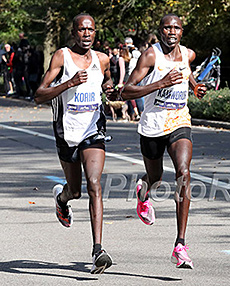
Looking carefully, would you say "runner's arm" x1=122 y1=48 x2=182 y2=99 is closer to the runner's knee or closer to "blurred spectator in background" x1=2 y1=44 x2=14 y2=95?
the runner's knee

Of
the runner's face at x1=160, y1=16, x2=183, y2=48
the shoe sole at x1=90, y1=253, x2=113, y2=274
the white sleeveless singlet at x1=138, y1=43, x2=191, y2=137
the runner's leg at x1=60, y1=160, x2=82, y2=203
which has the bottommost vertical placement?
the shoe sole at x1=90, y1=253, x2=113, y2=274

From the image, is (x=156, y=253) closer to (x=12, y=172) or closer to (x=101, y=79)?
(x=101, y=79)

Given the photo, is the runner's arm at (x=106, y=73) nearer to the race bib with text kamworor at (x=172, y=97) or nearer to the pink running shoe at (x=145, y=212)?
the race bib with text kamworor at (x=172, y=97)

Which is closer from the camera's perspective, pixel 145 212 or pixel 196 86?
pixel 196 86

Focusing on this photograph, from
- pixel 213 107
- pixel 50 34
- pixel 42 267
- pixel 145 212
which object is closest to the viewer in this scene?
pixel 42 267

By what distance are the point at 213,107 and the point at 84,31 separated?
46.2 ft

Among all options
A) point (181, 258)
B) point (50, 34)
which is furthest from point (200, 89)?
point (50, 34)

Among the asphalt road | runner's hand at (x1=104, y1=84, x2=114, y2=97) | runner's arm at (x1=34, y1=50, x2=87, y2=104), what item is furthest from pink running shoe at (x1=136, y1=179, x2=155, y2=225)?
runner's arm at (x1=34, y1=50, x2=87, y2=104)

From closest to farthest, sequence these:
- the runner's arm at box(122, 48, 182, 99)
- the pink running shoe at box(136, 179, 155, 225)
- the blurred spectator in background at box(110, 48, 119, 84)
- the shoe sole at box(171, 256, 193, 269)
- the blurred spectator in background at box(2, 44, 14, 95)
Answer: the shoe sole at box(171, 256, 193, 269) → the runner's arm at box(122, 48, 182, 99) → the pink running shoe at box(136, 179, 155, 225) → the blurred spectator in background at box(110, 48, 119, 84) → the blurred spectator in background at box(2, 44, 14, 95)

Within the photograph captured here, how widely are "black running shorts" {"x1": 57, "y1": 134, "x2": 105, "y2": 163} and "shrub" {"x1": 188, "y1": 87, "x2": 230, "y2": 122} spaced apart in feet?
44.0

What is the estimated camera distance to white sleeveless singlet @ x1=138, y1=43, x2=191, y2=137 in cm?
648

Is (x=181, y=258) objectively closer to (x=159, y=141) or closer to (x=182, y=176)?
(x=182, y=176)

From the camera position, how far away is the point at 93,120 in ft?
20.6

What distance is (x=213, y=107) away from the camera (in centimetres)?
2011
